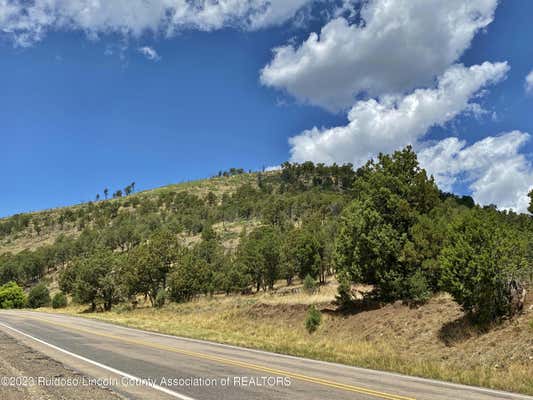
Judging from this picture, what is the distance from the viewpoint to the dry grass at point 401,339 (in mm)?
13445

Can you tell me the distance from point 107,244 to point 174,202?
52181mm

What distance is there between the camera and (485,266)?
16.7 m

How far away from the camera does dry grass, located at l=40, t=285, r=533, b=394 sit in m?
13.4

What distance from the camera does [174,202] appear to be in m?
179

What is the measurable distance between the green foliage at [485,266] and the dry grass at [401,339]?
98cm

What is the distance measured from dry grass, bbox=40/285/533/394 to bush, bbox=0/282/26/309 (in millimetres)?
66189

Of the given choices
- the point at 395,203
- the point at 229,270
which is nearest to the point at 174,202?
the point at 229,270

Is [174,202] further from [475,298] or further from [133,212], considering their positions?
[475,298]

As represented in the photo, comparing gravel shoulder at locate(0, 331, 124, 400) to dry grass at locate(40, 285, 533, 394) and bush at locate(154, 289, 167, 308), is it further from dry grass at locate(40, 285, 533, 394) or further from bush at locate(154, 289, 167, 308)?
bush at locate(154, 289, 167, 308)

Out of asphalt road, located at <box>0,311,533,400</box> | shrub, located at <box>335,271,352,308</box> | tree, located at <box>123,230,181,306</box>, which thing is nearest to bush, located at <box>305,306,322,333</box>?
shrub, located at <box>335,271,352,308</box>

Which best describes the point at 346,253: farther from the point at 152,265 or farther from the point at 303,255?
the point at 152,265

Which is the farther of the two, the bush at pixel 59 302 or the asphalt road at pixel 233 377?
the bush at pixel 59 302

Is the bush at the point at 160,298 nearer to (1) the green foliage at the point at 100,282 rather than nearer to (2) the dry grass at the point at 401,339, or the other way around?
(1) the green foliage at the point at 100,282

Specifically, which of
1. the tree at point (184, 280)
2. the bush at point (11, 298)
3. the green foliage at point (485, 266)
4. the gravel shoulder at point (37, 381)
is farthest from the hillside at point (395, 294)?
the bush at point (11, 298)
